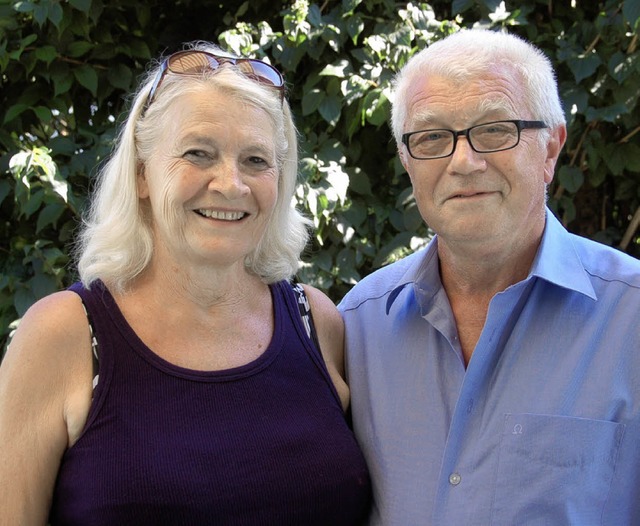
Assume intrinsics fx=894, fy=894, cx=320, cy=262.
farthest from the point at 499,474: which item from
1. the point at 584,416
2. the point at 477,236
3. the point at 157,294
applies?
the point at 157,294

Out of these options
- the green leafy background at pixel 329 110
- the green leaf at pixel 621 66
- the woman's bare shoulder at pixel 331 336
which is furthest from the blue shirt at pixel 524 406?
the green leaf at pixel 621 66

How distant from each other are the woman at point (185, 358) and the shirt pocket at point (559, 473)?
43 cm

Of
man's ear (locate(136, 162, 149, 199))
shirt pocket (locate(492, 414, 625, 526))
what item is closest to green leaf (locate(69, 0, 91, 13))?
man's ear (locate(136, 162, 149, 199))

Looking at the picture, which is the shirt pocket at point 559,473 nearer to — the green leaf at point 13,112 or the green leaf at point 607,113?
the green leaf at point 607,113

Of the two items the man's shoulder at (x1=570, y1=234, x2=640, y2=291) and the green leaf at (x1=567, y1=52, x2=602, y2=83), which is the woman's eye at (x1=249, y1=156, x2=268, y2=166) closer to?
the man's shoulder at (x1=570, y1=234, x2=640, y2=291)

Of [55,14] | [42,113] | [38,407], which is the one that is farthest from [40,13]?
[38,407]

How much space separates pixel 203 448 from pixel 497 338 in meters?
0.75

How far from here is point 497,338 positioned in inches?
83.7

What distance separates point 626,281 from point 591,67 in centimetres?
141

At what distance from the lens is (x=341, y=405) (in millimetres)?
2420

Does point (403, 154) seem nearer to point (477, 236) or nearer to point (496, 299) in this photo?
point (477, 236)

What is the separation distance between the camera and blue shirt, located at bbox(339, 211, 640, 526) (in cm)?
198

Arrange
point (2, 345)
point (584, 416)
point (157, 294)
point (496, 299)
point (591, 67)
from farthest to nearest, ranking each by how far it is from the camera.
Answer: point (2, 345) < point (591, 67) < point (157, 294) < point (496, 299) < point (584, 416)

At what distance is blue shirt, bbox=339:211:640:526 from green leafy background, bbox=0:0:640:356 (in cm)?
111
